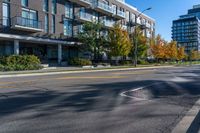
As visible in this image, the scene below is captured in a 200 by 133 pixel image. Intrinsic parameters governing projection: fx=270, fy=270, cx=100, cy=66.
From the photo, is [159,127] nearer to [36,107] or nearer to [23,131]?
[23,131]

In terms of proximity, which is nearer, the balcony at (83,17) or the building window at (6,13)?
the building window at (6,13)

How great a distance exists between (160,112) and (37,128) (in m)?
3.53

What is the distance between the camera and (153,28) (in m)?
83.9

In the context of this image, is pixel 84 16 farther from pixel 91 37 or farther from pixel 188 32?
pixel 188 32

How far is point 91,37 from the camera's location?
141ft

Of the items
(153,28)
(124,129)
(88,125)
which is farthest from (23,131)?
(153,28)

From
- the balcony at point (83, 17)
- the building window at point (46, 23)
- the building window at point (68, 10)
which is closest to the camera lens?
the building window at point (46, 23)

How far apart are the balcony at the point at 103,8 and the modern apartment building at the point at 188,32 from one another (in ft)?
385

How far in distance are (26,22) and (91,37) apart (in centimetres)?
1170

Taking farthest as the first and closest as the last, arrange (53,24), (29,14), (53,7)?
(53,7), (53,24), (29,14)

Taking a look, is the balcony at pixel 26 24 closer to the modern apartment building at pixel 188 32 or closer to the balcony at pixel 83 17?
the balcony at pixel 83 17

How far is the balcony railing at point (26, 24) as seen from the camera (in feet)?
109

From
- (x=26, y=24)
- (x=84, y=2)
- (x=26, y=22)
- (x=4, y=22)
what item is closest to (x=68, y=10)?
(x=84, y=2)

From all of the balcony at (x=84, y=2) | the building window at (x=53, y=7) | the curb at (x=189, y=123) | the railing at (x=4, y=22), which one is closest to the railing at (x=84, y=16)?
the balcony at (x=84, y=2)
